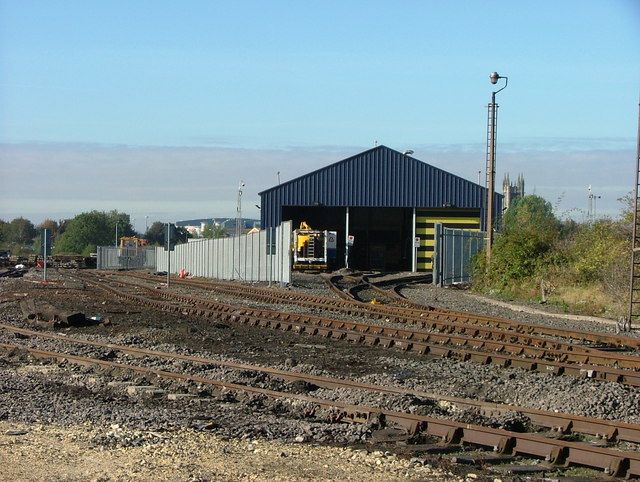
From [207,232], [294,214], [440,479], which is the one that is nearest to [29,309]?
[440,479]

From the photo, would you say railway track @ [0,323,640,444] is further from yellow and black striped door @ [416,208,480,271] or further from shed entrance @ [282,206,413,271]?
shed entrance @ [282,206,413,271]

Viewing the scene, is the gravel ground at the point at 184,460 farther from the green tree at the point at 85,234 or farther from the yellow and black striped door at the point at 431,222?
the green tree at the point at 85,234

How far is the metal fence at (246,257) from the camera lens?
40.2 m

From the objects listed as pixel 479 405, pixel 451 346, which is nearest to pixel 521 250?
pixel 451 346

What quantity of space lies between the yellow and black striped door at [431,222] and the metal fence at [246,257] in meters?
13.7

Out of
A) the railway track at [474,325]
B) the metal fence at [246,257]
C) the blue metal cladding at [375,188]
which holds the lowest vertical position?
the railway track at [474,325]

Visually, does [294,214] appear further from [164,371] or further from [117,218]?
[117,218]

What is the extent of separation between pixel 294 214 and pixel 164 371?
193 ft

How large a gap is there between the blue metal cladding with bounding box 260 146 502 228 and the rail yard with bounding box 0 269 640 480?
136ft

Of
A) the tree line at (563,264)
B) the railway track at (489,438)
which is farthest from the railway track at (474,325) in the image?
the railway track at (489,438)

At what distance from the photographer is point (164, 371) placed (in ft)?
42.9

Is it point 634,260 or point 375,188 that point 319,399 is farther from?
point 375,188

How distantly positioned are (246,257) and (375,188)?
17.8m

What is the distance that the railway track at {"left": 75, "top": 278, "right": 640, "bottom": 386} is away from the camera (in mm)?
13938
